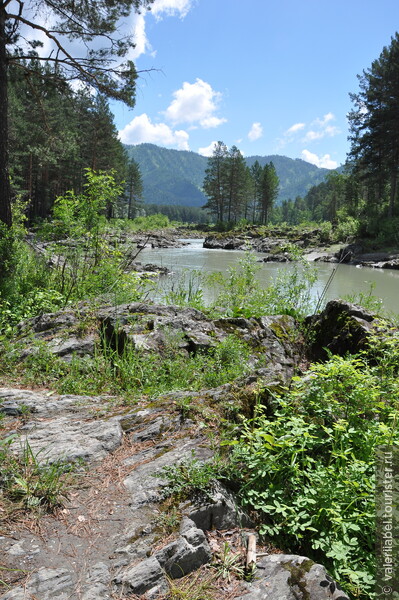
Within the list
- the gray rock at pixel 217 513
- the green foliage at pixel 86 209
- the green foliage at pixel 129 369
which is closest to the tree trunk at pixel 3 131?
the green foliage at pixel 86 209

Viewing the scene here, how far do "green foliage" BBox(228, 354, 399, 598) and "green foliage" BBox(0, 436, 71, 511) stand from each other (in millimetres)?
1282

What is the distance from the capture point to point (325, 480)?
252 centimetres

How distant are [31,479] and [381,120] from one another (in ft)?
135

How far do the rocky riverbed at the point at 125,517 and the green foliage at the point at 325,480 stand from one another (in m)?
0.19

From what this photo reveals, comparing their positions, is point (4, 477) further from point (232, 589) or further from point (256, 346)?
point (256, 346)

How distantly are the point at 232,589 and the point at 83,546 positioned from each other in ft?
2.88

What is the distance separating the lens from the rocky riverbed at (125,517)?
197cm

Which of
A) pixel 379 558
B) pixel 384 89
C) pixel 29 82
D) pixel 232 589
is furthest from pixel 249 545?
pixel 384 89

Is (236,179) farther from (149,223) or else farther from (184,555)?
(184,555)

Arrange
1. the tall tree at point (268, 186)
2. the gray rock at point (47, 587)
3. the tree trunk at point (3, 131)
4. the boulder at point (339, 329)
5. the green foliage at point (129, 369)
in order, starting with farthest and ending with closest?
the tall tree at point (268, 186)
the tree trunk at point (3, 131)
the boulder at point (339, 329)
the green foliage at point (129, 369)
the gray rock at point (47, 587)

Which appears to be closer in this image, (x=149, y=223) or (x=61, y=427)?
(x=61, y=427)

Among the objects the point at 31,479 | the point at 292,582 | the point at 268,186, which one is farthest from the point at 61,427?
the point at 268,186

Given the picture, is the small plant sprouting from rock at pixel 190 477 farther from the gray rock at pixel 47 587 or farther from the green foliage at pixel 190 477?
the gray rock at pixel 47 587

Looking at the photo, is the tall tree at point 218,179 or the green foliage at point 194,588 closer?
the green foliage at point 194,588
